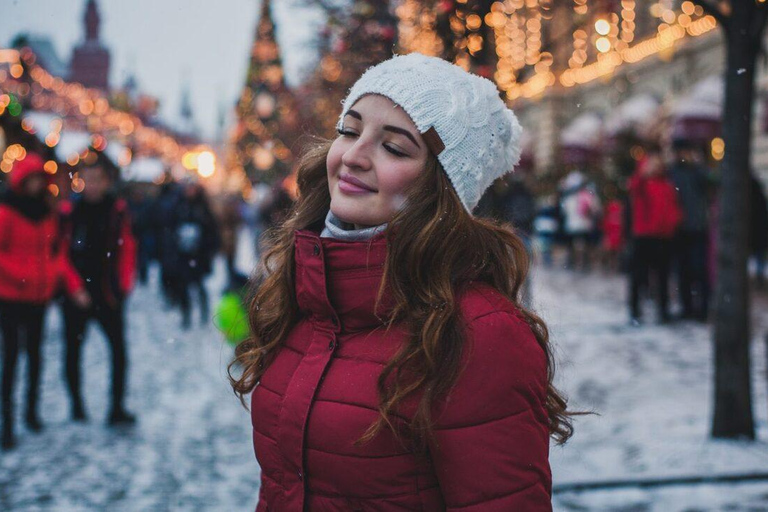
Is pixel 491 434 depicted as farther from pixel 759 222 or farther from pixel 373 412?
pixel 759 222

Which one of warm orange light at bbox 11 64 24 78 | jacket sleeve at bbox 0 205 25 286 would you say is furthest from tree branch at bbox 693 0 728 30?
warm orange light at bbox 11 64 24 78

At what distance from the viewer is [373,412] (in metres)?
1.75

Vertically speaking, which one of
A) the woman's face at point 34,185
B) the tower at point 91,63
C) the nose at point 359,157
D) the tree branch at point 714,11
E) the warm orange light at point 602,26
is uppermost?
the tower at point 91,63

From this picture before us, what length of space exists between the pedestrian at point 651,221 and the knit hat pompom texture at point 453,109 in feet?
26.1

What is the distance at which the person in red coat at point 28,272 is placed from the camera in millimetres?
5875

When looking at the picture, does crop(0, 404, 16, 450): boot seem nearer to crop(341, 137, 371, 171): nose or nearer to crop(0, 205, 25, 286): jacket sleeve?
crop(0, 205, 25, 286): jacket sleeve

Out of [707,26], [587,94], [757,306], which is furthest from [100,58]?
[757,306]

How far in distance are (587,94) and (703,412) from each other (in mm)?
23527

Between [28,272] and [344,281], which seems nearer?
[344,281]

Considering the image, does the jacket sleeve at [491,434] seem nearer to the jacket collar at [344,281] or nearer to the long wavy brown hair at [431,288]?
the long wavy brown hair at [431,288]

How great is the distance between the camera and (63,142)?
20.4 m

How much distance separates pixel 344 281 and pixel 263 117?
3083 centimetres

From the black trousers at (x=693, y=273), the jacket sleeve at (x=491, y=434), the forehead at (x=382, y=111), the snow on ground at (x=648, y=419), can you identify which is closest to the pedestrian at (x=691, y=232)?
the black trousers at (x=693, y=273)

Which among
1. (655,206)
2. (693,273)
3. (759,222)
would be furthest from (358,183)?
(759,222)
